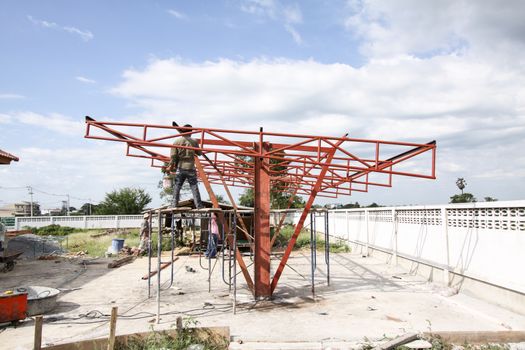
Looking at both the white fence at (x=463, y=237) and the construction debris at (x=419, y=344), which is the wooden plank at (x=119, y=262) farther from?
the construction debris at (x=419, y=344)

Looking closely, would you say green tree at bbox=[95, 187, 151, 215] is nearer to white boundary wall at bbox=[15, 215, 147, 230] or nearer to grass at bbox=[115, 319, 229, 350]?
white boundary wall at bbox=[15, 215, 147, 230]

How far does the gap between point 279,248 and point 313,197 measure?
1218 cm

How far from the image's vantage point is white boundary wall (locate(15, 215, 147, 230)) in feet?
118

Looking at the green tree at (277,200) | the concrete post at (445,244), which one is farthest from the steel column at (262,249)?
the green tree at (277,200)

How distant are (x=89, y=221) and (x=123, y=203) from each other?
11570 millimetres

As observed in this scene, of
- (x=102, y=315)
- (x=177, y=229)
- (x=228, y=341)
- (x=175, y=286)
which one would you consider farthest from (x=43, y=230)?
(x=228, y=341)

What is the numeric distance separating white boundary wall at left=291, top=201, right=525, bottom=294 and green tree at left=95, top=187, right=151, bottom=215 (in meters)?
39.5

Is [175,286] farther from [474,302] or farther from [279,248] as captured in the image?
[279,248]

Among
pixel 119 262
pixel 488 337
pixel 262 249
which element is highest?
pixel 262 249

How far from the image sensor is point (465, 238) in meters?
8.88

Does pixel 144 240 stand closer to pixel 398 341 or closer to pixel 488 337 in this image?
pixel 398 341

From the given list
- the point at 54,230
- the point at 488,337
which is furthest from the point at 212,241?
the point at 54,230

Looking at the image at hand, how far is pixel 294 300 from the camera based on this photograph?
883 centimetres

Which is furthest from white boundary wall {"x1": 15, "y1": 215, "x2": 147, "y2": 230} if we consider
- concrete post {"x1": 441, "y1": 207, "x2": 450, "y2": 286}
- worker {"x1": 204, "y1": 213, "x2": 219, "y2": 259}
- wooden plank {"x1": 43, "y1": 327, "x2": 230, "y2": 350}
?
wooden plank {"x1": 43, "y1": 327, "x2": 230, "y2": 350}
